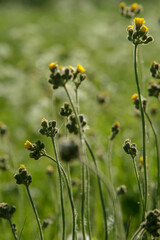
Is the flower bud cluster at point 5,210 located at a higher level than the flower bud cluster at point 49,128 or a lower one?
lower

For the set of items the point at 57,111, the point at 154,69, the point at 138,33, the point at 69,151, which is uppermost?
the point at 57,111

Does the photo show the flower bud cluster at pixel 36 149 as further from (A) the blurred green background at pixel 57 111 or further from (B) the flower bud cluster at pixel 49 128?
(A) the blurred green background at pixel 57 111

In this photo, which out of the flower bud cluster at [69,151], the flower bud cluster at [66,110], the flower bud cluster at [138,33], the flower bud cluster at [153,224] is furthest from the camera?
the flower bud cluster at [66,110]

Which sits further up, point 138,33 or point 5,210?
point 138,33

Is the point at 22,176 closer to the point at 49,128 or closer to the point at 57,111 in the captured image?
the point at 49,128

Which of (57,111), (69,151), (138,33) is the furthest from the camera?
(57,111)

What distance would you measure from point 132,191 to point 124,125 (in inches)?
91.2

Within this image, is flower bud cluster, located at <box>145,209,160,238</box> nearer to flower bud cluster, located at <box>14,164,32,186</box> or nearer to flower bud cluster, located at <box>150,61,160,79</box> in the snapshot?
flower bud cluster, located at <box>14,164,32,186</box>

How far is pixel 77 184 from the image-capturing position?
2805 millimetres

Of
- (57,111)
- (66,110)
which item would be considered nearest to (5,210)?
(66,110)

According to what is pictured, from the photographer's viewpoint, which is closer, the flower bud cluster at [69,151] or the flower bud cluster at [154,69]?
the flower bud cluster at [69,151]

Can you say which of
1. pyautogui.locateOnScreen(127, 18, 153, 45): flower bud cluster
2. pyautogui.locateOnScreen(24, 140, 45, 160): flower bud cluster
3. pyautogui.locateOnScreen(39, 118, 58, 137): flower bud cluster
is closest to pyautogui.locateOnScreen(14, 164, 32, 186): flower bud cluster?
pyautogui.locateOnScreen(24, 140, 45, 160): flower bud cluster

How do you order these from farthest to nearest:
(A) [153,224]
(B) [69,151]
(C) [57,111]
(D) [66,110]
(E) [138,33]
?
1. (C) [57,111]
2. (D) [66,110]
3. (E) [138,33]
4. (A) [153,224]
5. (B) [69,151]

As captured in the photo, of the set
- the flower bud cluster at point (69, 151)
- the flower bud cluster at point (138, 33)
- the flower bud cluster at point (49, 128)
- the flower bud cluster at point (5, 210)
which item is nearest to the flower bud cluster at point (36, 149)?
the flower bud cluster at point (49, 128)
